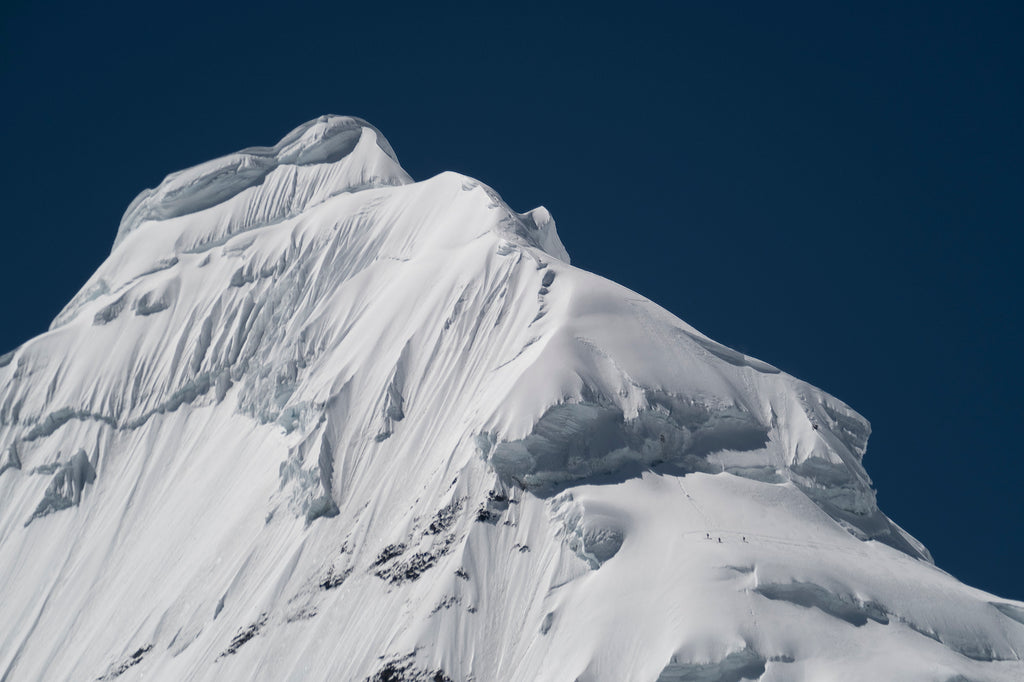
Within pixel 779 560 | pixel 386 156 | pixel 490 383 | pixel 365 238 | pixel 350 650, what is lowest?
pixel 350 650

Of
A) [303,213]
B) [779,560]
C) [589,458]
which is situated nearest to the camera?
[779,560]

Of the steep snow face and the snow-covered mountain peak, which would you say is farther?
the snow-covered mountain peak

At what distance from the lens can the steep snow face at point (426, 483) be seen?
75688 mm

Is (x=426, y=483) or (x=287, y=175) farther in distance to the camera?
(x=287, y=175)

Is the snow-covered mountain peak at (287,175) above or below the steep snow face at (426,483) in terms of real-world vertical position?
above

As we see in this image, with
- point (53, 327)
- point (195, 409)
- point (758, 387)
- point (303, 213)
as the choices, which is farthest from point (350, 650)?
point (53, 327)

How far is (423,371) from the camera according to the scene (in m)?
96.6

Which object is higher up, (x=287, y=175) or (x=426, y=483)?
(x=287, y=175)

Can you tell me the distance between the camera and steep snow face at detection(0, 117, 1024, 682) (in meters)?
75.7

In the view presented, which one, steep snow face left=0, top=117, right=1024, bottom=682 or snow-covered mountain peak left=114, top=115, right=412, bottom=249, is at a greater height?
snow-covered mountain peak left=114, top=115, right=412, bottom=249

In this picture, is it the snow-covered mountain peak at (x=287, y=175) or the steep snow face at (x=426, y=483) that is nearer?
the steep snow face at (x=426, y=483)

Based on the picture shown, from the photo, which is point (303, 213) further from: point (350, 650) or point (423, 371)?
point (350, 650)

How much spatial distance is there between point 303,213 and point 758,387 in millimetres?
46038

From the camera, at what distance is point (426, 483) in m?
86.8
